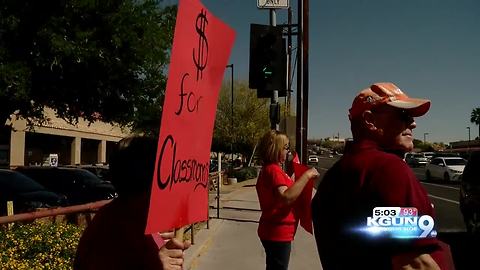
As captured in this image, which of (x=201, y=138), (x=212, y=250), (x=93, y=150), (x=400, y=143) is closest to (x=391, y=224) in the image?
(x=400, y=143)

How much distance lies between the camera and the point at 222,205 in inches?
653

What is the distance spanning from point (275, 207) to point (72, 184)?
429 inches

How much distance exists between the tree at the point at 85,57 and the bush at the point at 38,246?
4.27 m

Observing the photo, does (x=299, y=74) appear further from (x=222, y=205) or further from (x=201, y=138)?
(x=201, y=138)

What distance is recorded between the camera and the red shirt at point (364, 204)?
5.70ft

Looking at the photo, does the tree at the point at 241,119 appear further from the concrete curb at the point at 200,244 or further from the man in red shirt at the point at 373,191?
the man in red shirt at the point at 373,191

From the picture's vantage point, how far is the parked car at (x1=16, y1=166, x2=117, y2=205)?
1338 cm

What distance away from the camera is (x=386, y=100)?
2.04 m

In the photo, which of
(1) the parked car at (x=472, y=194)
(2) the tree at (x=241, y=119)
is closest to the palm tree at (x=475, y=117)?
(2) the tree at (x=241, y=119)

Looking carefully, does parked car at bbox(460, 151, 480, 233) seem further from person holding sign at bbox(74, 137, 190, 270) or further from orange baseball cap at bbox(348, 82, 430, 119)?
person holding sign at bbox(74, 137, 190, 270)

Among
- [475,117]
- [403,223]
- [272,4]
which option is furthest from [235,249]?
[475,117]

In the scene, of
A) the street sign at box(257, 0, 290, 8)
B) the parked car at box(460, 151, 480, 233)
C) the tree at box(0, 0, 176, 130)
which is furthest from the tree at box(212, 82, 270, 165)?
the parked car at box(460, 151, 480, 233)

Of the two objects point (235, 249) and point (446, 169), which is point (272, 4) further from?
point (446, 169)

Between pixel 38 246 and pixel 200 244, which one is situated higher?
pixel 38 246
